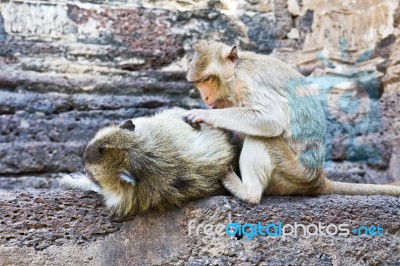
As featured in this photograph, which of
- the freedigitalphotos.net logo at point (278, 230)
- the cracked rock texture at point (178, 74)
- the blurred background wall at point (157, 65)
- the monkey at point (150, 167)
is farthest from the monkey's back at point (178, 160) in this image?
the blurred background wall at point (157, 65)

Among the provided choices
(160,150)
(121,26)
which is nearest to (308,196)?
(160,150)

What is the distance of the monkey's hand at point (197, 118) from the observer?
333 centimetres

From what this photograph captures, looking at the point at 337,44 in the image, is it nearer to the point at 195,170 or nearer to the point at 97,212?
the point at 195,170

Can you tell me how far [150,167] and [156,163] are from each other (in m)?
0.03

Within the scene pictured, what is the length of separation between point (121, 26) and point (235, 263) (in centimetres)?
250

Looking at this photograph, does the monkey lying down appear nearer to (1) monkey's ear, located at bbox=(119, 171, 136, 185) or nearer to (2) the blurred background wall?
(1) monkey's ear, located at bbox=(119, 171, 136, 185)

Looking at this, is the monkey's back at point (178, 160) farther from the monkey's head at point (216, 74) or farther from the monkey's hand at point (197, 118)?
the monkey's head at point (216, 74)

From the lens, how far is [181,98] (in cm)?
497

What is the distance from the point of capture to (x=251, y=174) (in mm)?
3230

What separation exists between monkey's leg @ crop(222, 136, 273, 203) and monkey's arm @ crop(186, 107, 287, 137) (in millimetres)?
74

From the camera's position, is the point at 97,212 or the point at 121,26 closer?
the point at 97,212

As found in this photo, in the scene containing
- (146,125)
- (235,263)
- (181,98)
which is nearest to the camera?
(235,263)

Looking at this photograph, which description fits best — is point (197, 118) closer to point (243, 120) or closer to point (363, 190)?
point (243, 120)

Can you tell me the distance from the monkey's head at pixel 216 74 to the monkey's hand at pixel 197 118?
0.81 feet
